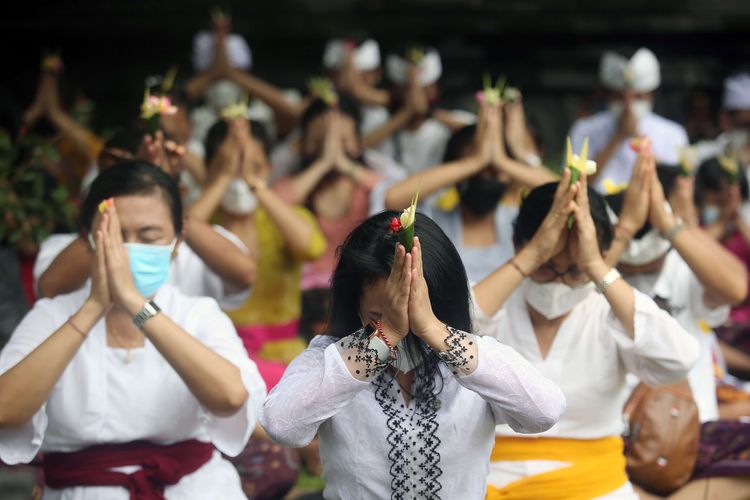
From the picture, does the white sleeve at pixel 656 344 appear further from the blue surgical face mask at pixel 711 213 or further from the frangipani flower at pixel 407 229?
the blue surgical face mask at pixel 711 213

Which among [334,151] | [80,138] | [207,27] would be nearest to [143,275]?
[334,151]

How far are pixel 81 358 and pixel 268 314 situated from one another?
202cm

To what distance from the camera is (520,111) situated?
240 inches

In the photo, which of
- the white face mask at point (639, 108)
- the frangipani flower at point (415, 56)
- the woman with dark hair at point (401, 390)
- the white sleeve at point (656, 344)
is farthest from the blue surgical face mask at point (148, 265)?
the frangipani flower at point (415, 56)

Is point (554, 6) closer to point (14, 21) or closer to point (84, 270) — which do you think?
point (14, 21)

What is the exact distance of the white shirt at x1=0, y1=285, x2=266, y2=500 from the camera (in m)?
3.60

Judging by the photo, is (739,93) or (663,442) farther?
(739,93)

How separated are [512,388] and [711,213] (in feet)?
11.6

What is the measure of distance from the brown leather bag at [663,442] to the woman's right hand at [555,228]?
1028 millimetres

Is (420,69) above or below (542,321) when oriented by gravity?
above

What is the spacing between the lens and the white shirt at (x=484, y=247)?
5453 millimetres

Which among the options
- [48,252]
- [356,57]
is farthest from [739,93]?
[48,252]

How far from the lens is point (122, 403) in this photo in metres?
3.63

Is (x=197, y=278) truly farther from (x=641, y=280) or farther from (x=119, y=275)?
(x=641, y=280)
